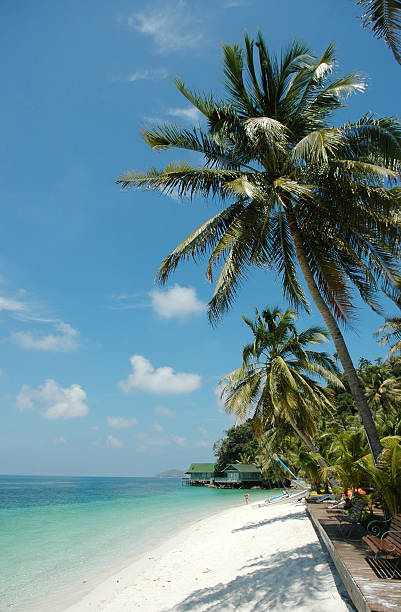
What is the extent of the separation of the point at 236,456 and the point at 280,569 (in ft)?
207

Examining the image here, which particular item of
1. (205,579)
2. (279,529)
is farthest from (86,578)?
(279,529)

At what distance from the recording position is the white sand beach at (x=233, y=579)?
17.7 ft

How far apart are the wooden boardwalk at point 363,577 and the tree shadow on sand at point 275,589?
0.49m

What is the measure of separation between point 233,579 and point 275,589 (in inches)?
57.2

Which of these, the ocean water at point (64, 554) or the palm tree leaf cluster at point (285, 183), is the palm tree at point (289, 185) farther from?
the ocean water at point (64, 554)

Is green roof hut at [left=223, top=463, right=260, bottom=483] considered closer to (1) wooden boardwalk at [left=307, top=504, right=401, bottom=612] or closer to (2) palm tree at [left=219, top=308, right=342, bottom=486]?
(2) palm tree at [left=219, top=308, right=342, bottom=486]

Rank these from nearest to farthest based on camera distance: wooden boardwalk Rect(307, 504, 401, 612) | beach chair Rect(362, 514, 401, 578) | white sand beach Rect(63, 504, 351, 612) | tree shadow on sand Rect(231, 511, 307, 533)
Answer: wooden boardwalk Rect(307, 504, 401, 612) → beach chair Rect(362, 514, 401, 578) → white sand beach Rect(63, 504, 351, 612) → tree shadow on sand Rect(231, 511, 307, 533)

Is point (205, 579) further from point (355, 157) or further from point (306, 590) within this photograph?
point (355, 157)

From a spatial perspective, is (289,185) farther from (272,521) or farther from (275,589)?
(272,521)

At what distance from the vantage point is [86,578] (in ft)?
32.2

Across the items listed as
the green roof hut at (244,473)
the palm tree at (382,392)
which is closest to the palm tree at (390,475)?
the palm tree at (382,392)

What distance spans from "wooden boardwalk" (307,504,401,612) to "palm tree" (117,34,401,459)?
120 inches

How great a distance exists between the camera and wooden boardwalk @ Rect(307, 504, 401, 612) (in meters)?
3.44

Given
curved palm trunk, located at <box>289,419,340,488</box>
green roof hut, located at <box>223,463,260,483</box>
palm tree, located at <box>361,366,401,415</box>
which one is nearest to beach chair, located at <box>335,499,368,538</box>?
curved palm trunk, located at <box>289,419,340,488</box>
